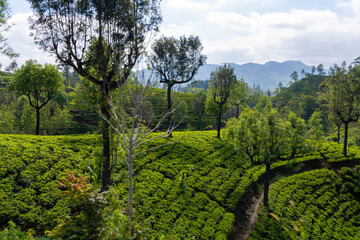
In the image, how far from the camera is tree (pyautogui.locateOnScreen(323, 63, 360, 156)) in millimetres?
30281

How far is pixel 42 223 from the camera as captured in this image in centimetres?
1222

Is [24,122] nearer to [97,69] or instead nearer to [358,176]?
[97,69]

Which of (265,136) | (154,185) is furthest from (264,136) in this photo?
(154,185)

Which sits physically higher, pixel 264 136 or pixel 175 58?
pixel 175 58

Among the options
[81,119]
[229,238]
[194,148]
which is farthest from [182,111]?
[229,238]

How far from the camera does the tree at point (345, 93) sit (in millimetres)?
30281

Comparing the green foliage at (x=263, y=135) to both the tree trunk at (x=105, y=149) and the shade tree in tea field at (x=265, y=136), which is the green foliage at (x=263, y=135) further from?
the tree trunk at (x=105, y=149)

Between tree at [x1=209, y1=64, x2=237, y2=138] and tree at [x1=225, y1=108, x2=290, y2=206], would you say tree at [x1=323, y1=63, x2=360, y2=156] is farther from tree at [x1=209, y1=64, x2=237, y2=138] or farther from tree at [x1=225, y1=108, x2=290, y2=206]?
tree at [x1=225, y1=108, x2=290, y2=206]

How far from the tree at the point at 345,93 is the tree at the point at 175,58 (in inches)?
818

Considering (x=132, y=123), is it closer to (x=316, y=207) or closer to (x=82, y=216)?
(x=82, y=216)

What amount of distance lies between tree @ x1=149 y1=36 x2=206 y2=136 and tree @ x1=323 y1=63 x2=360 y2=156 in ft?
68.1

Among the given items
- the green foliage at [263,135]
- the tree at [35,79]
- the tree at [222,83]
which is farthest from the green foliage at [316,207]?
the tree at [35,79]

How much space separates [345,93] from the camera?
3077cm

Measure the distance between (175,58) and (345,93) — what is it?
86.7 ft
